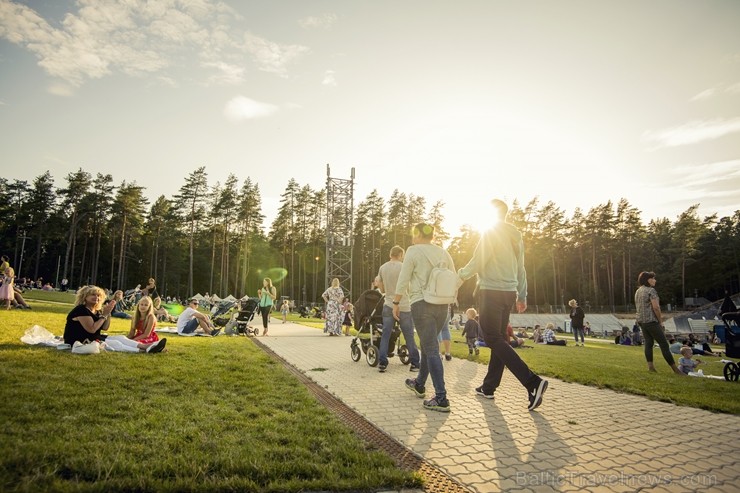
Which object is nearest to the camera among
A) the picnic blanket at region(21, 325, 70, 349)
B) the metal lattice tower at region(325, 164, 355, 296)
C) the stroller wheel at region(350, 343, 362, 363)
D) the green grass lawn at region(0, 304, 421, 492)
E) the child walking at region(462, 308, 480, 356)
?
the green grass lawn at region(0, 304, 421, 492)

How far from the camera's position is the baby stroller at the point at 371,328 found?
7539mm

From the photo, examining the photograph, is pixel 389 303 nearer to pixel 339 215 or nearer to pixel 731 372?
pixel 731 372

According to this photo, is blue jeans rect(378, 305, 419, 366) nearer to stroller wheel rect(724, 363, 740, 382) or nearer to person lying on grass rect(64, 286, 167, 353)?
person lying on grass rect(64, 286, 167, 353)

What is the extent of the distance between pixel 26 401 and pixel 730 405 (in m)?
7.69

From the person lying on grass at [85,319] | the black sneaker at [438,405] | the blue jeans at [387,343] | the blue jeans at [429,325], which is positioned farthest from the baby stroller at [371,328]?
the person lying on grass at [85,319]

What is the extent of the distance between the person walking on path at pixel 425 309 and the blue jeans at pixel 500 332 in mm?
526

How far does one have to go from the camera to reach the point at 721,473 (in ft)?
9.11

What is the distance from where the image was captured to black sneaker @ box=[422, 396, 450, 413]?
4307 mm

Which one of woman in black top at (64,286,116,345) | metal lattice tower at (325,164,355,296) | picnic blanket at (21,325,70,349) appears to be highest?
metal lattice tower at (325,164,355,296)

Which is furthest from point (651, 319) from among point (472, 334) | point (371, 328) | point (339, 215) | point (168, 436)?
point (339, 215)

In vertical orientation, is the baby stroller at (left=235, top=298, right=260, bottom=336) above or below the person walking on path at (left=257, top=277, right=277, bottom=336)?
below

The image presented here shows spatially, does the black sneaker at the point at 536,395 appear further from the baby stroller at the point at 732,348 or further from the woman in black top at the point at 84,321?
the woman in black top at the point at 84,321

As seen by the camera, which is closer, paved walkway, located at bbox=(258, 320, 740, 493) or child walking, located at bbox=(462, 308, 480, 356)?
paved walkway, located at bbox=(258, 320, 740, 493)

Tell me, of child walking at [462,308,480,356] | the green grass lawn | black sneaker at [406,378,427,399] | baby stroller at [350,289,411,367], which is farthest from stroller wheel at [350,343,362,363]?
child walking at [462,308,480,356]
